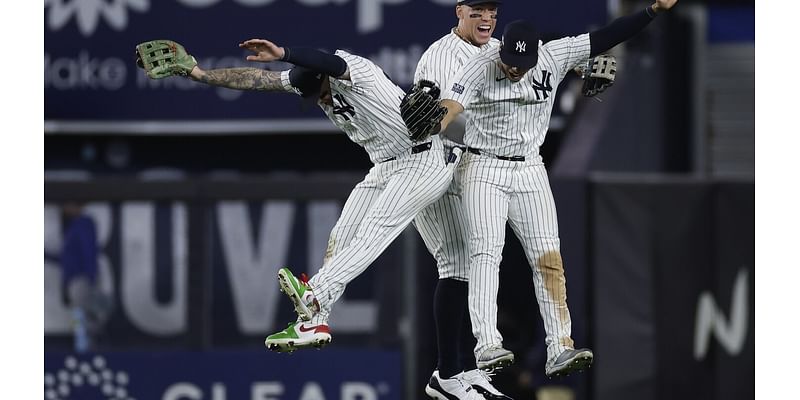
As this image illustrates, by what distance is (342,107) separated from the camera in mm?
8250

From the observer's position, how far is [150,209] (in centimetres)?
1440

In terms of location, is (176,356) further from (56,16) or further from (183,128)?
(56,16)

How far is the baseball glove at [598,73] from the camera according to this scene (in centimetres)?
862

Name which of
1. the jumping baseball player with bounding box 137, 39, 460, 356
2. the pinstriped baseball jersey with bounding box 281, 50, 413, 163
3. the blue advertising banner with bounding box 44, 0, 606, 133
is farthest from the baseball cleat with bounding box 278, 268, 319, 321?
the blue advertising banner with bounding box 44, 0, 606, 133

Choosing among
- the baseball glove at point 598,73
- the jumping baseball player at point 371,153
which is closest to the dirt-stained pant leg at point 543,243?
the jumping baseball player at point 371,153

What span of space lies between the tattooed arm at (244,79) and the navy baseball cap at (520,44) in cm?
133

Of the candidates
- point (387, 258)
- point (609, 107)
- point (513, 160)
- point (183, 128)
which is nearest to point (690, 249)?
point (609, 107)

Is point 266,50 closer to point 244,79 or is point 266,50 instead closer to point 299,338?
point 244,79

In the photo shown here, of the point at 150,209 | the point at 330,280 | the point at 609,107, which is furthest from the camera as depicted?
the point at 609,107

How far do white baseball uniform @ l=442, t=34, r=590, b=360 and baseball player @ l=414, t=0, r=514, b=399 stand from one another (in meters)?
0.15

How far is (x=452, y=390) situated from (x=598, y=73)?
Result: 2.02 m

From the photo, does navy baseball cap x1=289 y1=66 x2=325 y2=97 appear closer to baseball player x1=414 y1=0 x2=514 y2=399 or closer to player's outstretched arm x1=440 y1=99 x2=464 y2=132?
baseball player x1=414 y1=0 x2=514 y2=399

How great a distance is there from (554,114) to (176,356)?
483 centimetres

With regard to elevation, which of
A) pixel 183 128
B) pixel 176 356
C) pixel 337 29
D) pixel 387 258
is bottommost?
pixel 176 356
